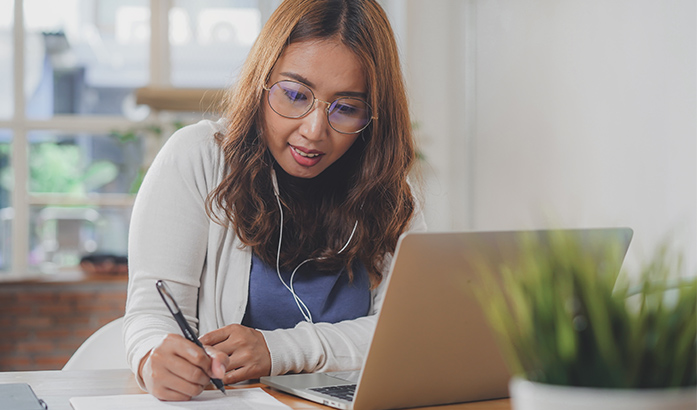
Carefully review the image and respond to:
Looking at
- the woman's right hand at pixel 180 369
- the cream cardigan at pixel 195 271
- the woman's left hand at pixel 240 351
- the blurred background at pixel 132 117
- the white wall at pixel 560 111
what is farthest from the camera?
the blurred background at pixel 132 117

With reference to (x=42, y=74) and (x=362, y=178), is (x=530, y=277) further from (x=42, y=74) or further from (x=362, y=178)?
(x=42, y=74)

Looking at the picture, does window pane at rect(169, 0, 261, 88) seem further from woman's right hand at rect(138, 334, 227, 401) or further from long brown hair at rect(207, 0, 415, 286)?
woman's right hand at rect(138, 334, 227, 401)

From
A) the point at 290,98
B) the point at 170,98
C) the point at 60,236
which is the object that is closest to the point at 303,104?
the point at 290,98

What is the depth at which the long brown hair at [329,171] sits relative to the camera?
1.34m

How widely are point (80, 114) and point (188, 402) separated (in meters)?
3.95

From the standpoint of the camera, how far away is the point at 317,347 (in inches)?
45.6

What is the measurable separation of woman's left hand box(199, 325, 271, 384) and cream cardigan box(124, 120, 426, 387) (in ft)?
0.07

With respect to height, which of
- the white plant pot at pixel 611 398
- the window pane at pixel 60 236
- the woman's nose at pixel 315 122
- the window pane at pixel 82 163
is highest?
the woman's nose at pixel 315 122

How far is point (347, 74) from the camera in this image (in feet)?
4.34

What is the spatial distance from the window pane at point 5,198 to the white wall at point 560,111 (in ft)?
8.18

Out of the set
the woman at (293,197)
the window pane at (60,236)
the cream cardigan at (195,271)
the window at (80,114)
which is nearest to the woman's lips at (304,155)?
the woman at (293,197)

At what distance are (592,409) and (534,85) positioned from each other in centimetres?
325

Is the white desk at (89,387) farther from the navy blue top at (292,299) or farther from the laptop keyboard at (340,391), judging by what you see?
the navy blue top at (292,299)

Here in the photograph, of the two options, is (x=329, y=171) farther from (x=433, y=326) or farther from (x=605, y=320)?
(x=605, y=320)
